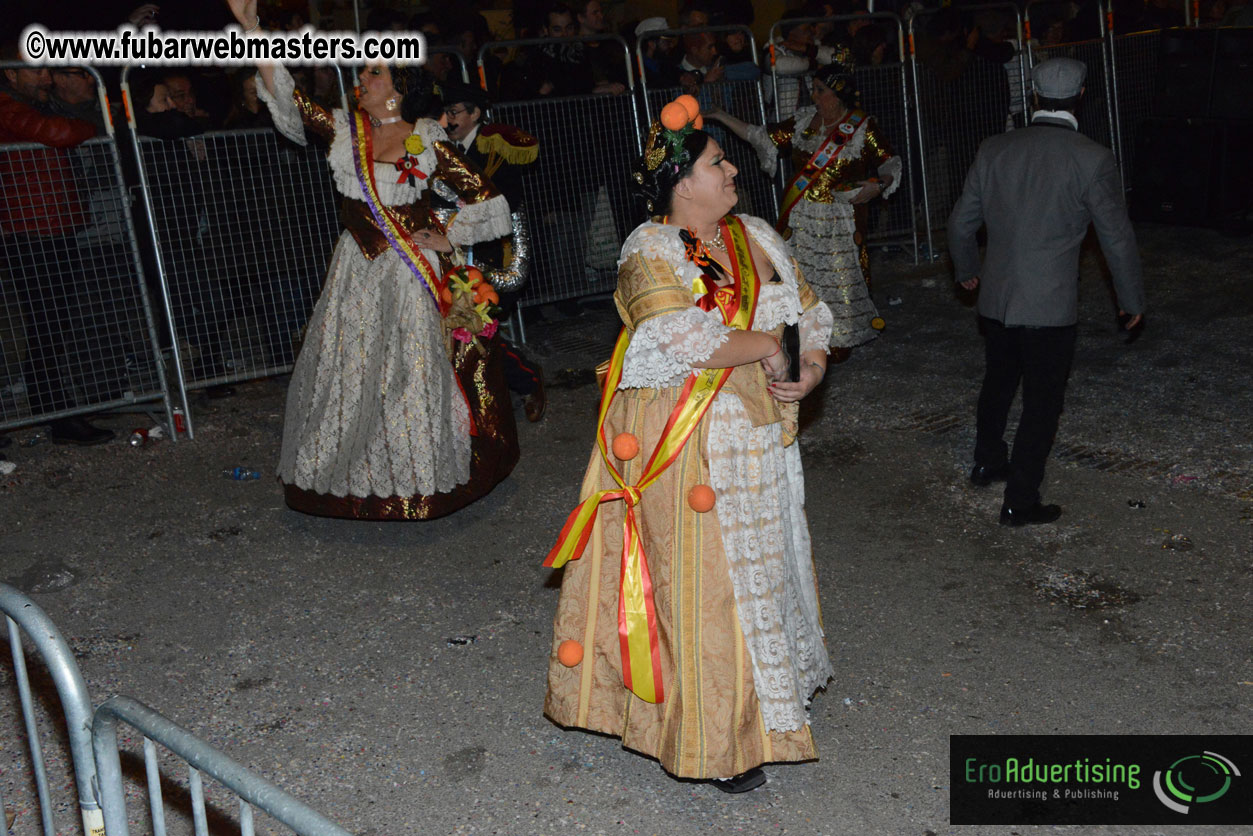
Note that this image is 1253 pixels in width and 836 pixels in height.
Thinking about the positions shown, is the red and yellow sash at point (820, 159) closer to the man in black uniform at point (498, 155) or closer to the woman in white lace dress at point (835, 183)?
the woman in white lace dress at point (835, 183)

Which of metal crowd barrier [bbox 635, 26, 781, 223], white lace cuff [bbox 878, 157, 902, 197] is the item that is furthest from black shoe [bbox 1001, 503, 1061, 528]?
metal crowd barrier [bbox 635, 26, 781, 223]

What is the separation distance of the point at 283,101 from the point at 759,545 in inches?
127

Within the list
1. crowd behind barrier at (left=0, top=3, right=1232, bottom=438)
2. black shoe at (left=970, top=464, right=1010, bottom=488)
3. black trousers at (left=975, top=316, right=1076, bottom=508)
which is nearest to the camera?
black trousers at (left=975, top=316, right=1076, bottom=508)

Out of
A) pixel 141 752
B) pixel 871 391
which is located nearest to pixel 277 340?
pixel 871 391

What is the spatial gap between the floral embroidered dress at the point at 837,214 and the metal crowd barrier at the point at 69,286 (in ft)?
12.9

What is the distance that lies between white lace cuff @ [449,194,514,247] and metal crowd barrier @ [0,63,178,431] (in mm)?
2426

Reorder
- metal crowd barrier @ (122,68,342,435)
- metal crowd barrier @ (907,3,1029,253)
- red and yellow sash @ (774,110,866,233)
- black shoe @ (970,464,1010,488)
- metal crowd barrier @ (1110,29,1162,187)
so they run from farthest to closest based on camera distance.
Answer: metal crowd barrier @ (1110,29,1162,187), metal crowd barrier @ (907,3,1029,253), red and yellow sash @ (774,110,866,233), metal crowd barrier @ (122,68,342,435), black shoe @ (970,464,1010,488)

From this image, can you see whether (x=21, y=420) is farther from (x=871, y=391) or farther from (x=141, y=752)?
(x=871, y=391)

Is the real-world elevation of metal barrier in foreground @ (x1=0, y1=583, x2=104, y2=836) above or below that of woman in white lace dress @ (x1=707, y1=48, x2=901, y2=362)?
below

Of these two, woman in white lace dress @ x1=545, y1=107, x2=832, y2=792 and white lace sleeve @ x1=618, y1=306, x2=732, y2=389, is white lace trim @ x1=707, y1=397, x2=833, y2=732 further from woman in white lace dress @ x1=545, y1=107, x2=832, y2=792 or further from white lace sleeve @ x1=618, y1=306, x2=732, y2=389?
A: white lace sleeve @ x1=618, y1=306, x2=732, y2=389

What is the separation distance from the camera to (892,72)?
1012 centimetres

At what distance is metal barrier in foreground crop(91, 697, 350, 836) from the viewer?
1935 mm

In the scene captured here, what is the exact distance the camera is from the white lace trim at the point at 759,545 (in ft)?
11.5

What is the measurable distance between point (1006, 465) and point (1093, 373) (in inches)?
77.0
